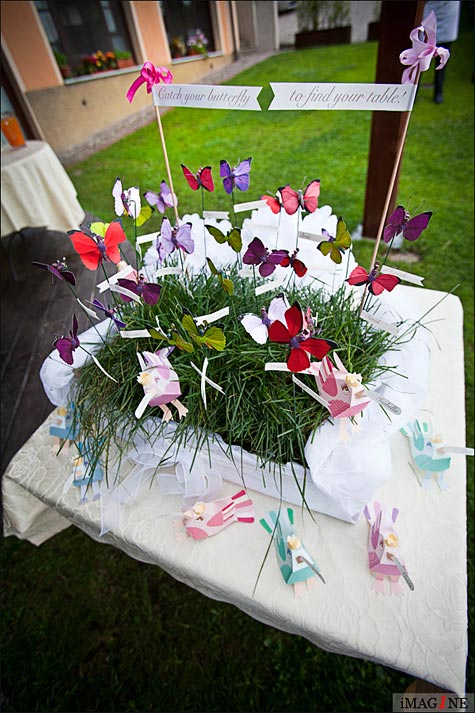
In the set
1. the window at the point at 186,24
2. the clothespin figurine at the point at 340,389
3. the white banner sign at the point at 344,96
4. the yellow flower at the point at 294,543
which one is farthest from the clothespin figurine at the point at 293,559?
the window at the point at 186,24

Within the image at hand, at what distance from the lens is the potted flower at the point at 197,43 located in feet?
20.8

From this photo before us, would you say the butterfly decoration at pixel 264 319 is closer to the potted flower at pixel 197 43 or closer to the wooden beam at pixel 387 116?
the wooden beam at pixel 387 116

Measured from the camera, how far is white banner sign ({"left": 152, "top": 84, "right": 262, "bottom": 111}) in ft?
1.69

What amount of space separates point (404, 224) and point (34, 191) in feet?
7.80

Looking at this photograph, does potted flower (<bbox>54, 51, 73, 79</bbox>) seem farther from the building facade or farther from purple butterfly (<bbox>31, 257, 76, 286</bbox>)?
purple butterfly (<bbox>31, 257, 76, 286</bbox>)

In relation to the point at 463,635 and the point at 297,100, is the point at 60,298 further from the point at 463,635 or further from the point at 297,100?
the point at 463,635

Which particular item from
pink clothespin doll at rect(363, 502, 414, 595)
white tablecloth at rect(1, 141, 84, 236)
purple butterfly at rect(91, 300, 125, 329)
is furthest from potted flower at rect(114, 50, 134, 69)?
pink clothespin doll at rect(363, 502, 414, 595)

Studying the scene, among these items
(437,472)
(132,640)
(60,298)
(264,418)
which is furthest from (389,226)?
(60,298)

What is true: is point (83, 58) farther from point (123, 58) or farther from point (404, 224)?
point (404, 224)

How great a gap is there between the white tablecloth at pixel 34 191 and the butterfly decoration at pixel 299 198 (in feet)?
6.81

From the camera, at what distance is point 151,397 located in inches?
20.5

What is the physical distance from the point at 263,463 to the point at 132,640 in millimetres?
873

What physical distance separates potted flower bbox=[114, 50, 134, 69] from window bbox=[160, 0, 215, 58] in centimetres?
116

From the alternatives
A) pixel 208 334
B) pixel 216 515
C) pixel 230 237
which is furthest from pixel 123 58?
pixel 216 515
